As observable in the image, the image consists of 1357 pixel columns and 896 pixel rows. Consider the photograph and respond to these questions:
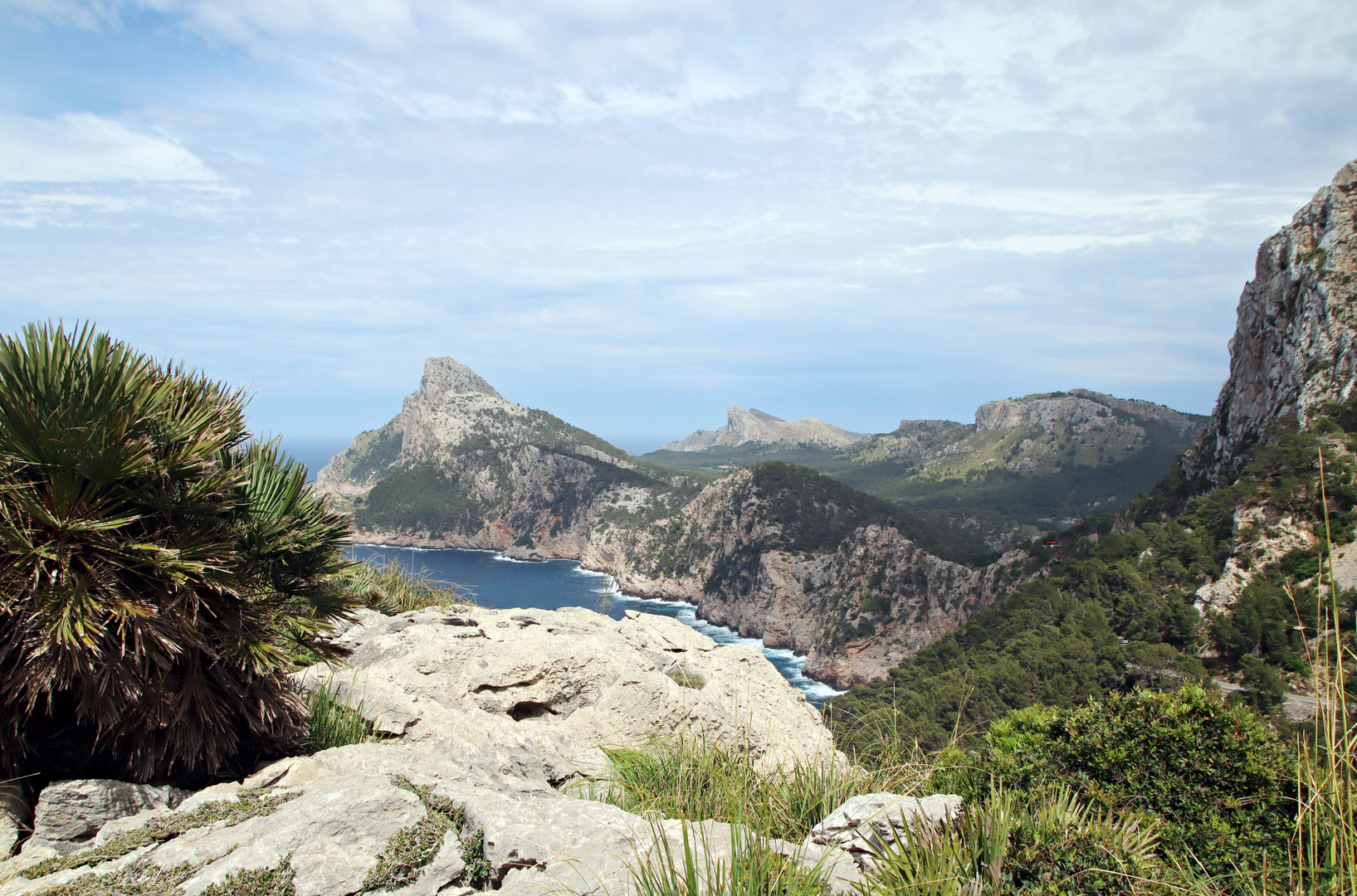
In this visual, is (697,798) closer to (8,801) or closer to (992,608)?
(8,801)

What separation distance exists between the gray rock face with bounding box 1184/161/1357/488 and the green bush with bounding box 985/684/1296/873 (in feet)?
171

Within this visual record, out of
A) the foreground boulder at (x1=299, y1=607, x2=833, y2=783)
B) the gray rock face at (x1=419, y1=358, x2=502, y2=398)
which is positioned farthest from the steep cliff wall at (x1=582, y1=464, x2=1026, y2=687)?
the gray rock face at (x1=419, y1=358, x2=502, y2=398)

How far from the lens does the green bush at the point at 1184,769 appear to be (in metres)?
3.57

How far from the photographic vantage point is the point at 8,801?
3584 millimetres

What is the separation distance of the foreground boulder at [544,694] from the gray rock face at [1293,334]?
2019 inches

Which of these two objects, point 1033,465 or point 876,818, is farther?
point 1033,465

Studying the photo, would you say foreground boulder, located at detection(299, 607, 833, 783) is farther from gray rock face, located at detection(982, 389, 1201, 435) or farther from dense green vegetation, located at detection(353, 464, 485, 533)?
gray rock face, located at detection(982, 389, 1201, 435)

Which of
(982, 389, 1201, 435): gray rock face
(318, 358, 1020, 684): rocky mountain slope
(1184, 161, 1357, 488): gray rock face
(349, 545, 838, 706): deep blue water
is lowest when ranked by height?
(349, 545, 838, 706): deep blue water

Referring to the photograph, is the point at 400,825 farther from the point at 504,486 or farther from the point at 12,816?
the point at 504,486

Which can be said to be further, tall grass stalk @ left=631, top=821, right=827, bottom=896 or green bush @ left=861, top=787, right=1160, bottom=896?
green bush @ left=861, top=787, right=1160, bottom=896

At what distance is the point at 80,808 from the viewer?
3.63 meters

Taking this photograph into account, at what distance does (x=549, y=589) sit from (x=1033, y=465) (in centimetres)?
10227

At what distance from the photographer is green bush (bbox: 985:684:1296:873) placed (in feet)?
11.7

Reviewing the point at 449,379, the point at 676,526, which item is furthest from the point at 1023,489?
the point at 449,379
